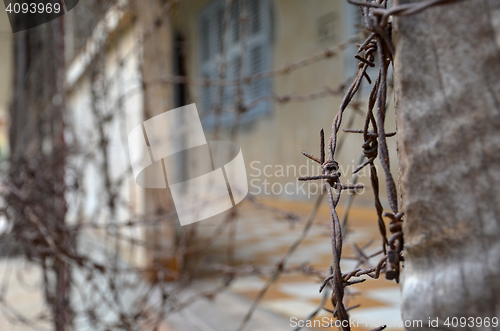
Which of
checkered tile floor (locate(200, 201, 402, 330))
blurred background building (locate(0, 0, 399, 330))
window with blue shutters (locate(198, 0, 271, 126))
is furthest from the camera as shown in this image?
window with blue shutters (locate(198, 0, 271, 126))

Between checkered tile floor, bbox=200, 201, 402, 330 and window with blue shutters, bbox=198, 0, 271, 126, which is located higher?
window with blue shutters, bbox=198, 0, 271, 126

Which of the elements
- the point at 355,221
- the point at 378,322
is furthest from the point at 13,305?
the point at 355,221

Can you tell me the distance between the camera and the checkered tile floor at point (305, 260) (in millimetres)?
1772

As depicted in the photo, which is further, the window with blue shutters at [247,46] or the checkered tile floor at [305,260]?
the window with blue shutters at [247,46]

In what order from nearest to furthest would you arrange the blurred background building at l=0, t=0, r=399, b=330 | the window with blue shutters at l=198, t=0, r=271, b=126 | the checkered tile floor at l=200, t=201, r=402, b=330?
the blurred background building at l=0, t=0, r=399, b=330
the checkered tile floor at l=200, t=201, r=402, b=330
the window with blue shutters at l=198, t=0, r=271, b=126

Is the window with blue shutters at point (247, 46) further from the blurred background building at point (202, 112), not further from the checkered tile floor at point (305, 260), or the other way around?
the checkered tile floor at point (305, 260)

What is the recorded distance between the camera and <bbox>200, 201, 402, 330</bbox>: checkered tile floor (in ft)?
5.81

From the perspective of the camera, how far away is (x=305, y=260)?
2.80 metres

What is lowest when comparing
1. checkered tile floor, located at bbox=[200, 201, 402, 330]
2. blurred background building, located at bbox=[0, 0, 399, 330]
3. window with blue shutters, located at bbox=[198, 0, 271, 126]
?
checkered tile floor, located at bbox=[200, 201, 402, 330]

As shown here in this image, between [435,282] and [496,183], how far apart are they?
76 millimetres

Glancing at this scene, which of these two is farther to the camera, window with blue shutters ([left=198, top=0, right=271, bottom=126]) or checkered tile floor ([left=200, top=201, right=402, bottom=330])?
window with blue shutters ([left=198, top=0, right=271, bottom=126])

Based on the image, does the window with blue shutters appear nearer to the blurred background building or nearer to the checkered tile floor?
the blurred background building

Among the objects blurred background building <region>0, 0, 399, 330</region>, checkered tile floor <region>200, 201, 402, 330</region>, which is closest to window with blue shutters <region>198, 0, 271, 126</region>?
blurred background building <region>0, 0, 399, 330</region>

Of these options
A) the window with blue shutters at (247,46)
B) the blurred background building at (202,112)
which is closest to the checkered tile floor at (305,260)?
the blurred background building at (202,112)
